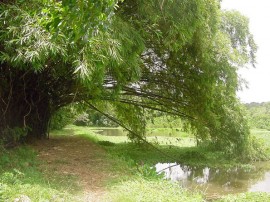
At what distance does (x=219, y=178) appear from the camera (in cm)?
884

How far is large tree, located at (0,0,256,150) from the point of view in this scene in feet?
15.5

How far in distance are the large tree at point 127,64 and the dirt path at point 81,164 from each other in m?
0.88

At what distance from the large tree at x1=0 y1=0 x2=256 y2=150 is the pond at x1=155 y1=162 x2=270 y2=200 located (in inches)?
40.5

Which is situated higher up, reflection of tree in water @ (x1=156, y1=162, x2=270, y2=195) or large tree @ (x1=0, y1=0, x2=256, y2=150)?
large tree @ (x1=0, y1=0, x2=256, y2=150)

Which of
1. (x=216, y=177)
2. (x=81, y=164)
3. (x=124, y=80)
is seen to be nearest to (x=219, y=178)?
(x=216, y=177)

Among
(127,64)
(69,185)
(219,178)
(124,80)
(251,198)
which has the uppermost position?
(127,64)

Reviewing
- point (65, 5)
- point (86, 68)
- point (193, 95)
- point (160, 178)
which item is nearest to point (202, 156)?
point (193, 95)

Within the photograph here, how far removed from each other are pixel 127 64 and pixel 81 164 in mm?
2581

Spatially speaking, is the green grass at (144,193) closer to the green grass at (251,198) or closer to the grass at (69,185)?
the grass at (69,185)

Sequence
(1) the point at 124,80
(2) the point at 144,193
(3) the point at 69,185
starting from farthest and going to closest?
1. (1) the point at 124,80
2. (3) the point at 69,185
3. (2) the point at 144,193

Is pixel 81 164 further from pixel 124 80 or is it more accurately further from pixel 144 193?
pixel 144 193

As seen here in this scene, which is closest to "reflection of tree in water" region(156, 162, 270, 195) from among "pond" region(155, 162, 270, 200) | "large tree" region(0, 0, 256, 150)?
"pond" region(155, 162, 270, 200)

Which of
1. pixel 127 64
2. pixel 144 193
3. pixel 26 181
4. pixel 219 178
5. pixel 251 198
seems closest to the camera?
pixel 144 193

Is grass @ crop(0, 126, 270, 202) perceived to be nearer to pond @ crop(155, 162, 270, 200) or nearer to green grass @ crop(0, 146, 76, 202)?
green grass @ crop(0, 146, 76, 202)
